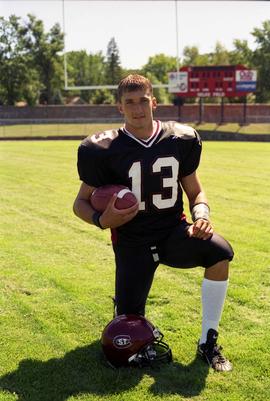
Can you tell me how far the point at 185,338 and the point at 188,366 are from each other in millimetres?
403

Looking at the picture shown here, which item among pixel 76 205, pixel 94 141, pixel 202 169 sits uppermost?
pixel 94 141

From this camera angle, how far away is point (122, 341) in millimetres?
3195

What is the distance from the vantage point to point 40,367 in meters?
3.21

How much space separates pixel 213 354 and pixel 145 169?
1250 millimetres

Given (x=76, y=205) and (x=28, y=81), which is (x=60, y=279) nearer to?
(x=76, y=205)

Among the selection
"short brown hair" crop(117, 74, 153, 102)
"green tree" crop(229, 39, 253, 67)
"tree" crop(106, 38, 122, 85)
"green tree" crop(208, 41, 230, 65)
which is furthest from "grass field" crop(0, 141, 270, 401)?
"green tree" crop(208, 41, 230, 65)

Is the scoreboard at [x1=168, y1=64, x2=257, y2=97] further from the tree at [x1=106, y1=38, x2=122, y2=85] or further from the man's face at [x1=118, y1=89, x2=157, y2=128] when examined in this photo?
the man's face at [x1=118, y1=89, x2=157, y2=128]

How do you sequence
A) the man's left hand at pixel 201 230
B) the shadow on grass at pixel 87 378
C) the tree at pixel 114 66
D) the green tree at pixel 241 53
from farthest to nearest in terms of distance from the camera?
the tree at pixel 114 66 → the green tree at pixel 241 53 → the man's left hand at pixel 201 230 → the shadow on grass at pixel 87 378

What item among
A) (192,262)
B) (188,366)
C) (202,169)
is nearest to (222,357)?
(188,366)

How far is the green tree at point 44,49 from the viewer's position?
58.1 metres

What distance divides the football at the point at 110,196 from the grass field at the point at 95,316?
99 cm

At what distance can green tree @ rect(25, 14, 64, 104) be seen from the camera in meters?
58.1

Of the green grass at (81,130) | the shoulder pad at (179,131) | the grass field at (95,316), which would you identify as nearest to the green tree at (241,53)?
the green grass at (81,130)

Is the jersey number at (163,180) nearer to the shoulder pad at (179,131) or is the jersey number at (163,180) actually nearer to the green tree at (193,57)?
the shoulder pad at (179,131)
